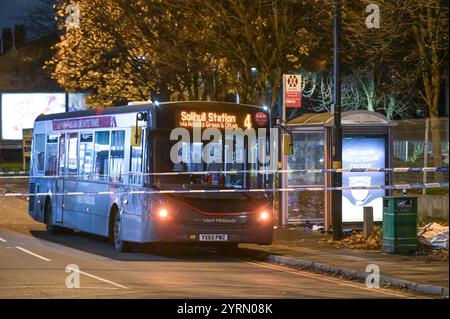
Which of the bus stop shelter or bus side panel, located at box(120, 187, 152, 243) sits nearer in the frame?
bus side panel, located at box(120, 187, 152, 243)

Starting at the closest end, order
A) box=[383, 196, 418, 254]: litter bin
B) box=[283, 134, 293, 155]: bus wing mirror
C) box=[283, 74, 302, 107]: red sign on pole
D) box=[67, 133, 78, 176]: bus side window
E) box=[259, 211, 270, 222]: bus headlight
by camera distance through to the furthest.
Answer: box=[383, 196, 418, 254]: litter bin < box=[259, 211, 270, 222]: bus headlight < box=[283, 134, 293, 155]: bus wing mirror < box=[67, 133, 78, 176]: bus side window < box=[283, 74, 302, 107]: red sign on pole

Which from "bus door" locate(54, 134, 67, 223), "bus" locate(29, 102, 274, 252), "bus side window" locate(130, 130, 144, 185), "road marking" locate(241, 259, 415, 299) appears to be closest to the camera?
"road marking" locate(241, 259, 415, 299)

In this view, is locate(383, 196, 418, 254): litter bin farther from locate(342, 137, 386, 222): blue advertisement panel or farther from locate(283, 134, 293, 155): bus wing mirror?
locate(342, 137, 386, 222): blue advertisement panel

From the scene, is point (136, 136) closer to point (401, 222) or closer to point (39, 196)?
point (401, 222)

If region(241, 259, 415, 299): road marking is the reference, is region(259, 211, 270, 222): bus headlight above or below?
above

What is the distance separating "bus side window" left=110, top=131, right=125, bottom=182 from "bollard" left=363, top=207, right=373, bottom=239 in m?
5.14

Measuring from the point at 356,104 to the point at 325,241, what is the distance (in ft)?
108

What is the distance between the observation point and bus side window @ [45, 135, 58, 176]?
23.3 m

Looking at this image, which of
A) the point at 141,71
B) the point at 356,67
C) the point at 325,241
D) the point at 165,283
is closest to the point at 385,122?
the point at 325,241

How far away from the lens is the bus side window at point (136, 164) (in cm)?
1820

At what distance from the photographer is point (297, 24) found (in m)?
27.5

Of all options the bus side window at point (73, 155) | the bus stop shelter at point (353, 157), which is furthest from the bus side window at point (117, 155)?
the bus stop shelter at point (353, 157)

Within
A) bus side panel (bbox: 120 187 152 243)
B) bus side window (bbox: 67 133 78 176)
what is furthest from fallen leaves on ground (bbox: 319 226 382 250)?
bus side window (bbox: 67 133 78 176)

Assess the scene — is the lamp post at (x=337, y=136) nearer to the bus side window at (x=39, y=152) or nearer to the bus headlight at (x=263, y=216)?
the bus headlight at (x=263, y=216)
